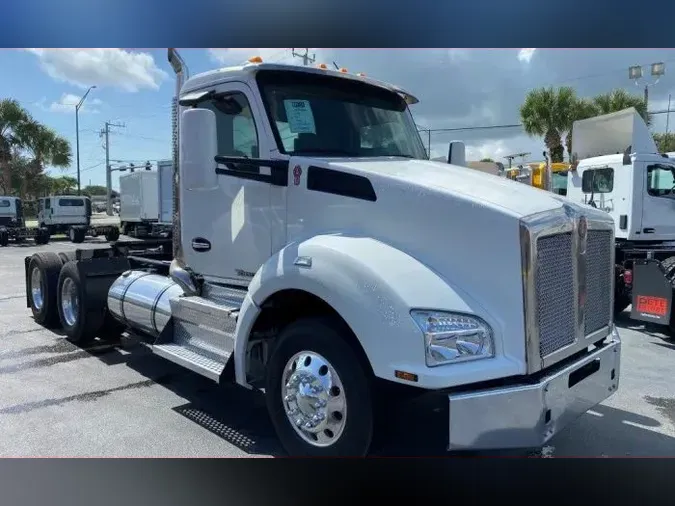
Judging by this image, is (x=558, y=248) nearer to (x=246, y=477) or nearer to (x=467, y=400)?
(x=467, y=400)

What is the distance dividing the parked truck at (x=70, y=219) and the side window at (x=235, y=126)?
25882mm

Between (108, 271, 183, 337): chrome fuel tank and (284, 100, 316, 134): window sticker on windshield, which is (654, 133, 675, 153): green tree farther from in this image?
(284, 100, 316, 134): window sticker on windshield

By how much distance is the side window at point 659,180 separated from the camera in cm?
996

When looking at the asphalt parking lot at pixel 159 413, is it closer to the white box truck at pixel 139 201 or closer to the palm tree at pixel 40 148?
the white box truck at pixel 139 201

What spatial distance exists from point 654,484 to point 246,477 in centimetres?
260

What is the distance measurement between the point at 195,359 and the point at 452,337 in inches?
92.8

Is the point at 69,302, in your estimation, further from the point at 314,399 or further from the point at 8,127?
the point at 8,127

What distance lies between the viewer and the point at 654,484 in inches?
149

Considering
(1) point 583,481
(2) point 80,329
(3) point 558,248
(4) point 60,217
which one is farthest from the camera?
(4) point 60,217

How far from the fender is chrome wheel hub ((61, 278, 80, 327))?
4641 millimetres

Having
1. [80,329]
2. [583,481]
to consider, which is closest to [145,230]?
[80,329]

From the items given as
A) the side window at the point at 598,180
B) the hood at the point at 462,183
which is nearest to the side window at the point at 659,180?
the side window at the point at 598,180

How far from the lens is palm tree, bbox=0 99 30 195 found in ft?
113

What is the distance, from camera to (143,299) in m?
5.92
